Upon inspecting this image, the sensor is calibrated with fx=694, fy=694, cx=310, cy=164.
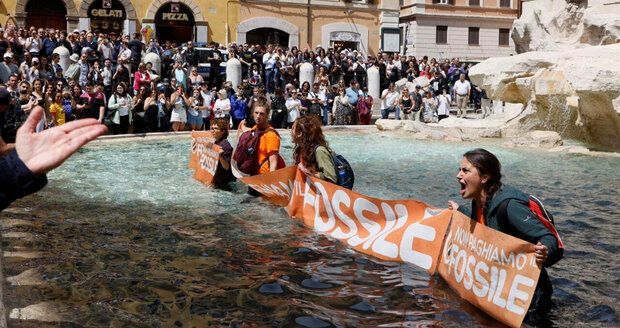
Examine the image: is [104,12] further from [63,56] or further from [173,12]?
[63,56]

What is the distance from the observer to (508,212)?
4.41m

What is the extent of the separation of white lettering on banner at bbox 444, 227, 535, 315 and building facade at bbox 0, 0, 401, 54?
2979cm

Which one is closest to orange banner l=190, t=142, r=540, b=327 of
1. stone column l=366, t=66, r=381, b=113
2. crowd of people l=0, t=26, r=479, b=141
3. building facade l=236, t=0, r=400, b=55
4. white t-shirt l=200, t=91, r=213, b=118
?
crowd of people l=0, t=26, r=479, b=141

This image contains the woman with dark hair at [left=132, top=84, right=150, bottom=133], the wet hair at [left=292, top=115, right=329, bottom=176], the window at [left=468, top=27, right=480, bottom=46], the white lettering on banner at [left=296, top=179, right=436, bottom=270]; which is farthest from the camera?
the window at [left=468, top=27, right=480, bottom=46]

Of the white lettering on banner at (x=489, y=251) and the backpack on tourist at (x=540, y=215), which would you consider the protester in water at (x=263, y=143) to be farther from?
the backpack on tourist at (x=540, y=215)

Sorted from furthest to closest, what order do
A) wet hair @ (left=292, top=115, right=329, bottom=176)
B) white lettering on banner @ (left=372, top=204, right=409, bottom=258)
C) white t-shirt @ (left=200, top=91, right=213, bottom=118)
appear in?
white t-shirt @ (left=200, top=91, right=213, bottom=118)
wet hair @ (left=292, top=115, right=329, bottom=176)
white lettering on banner @ (left=372, top=204, right=409, bottom=258)

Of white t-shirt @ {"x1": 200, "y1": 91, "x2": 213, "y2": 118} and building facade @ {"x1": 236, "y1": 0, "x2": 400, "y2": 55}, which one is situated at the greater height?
building facade @ {"x1": 236, "y1": 0, "x2": 400, "y2": 55}

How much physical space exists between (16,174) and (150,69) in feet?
59.7

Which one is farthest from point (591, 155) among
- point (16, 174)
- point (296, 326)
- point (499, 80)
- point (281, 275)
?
point (16, 174)

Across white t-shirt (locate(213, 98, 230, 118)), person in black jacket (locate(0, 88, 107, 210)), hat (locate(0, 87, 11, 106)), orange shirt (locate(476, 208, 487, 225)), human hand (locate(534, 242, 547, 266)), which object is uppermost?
hat (locate(0, 87, 11, 106))

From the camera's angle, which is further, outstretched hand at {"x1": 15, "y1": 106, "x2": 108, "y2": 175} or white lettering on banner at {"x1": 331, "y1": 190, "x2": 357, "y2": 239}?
white lettering on banner at {"x1": 331, "y1": 190, "x2": 357, "y2": 239}

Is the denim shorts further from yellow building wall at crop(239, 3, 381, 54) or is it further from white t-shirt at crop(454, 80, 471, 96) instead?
yellow building wall at crop(239, 3, 381, 54)

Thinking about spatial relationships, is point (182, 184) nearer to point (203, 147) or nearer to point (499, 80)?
point (203, 147)

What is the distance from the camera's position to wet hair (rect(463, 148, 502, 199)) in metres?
4.56
